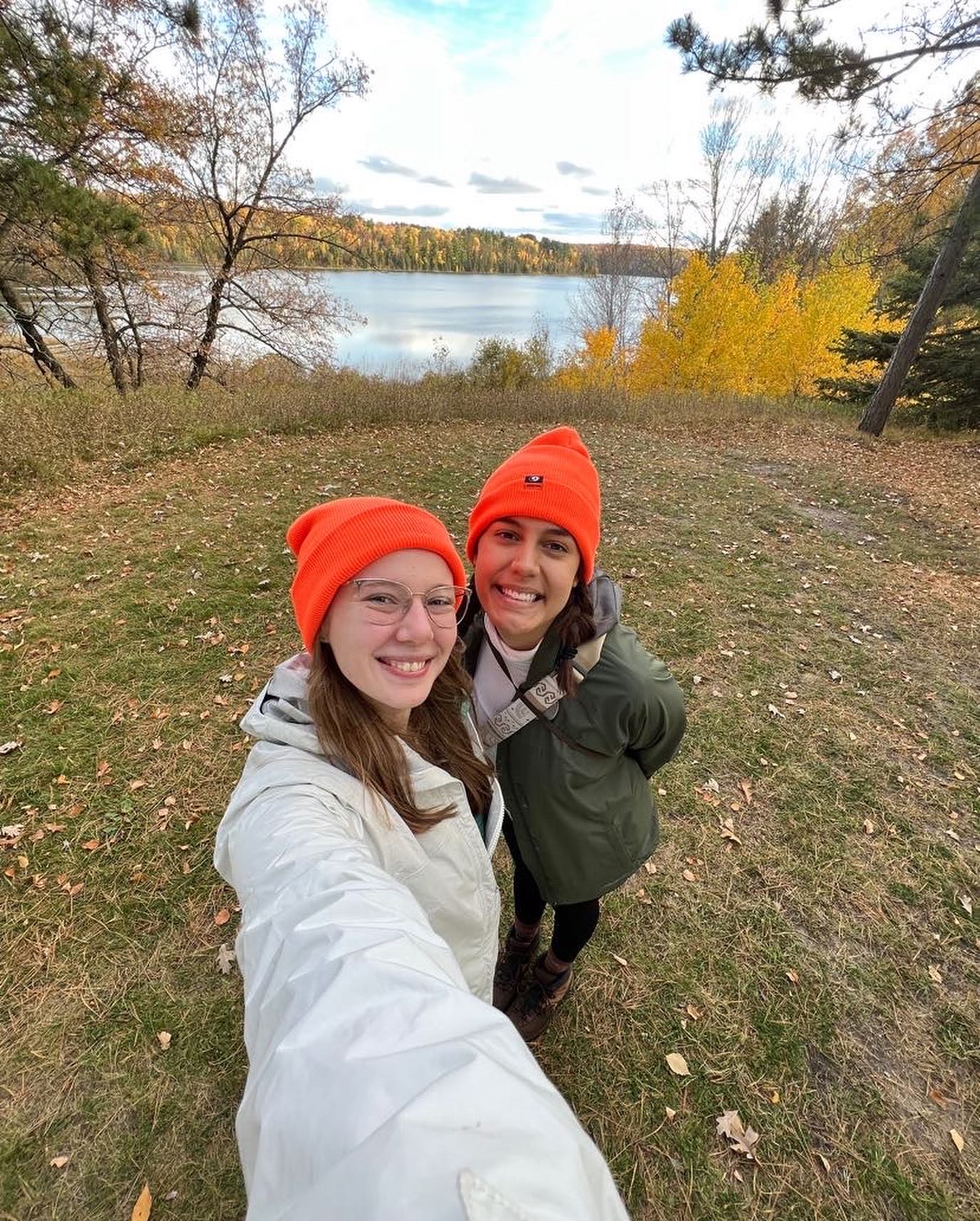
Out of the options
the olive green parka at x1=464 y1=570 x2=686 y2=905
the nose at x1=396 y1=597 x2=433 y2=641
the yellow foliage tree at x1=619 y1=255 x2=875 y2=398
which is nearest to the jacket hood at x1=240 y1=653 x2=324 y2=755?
the nose at x1=396 y1=597 x2=433 y2=641

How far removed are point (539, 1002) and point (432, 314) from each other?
184ft

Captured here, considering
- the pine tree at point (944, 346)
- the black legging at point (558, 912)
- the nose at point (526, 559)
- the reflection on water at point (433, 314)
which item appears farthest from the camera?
the reflection on water at point (433, 314)

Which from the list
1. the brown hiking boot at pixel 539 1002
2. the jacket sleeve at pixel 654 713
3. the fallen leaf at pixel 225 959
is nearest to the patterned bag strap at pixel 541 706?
the jacket sleeve at pixel 654 713

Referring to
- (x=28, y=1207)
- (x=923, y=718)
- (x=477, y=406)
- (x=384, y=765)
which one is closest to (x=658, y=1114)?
(x=384, y=765)

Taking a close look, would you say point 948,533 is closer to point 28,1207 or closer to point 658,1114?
point 658,1114

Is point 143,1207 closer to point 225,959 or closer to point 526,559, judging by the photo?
point 225,959

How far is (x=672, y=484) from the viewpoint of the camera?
28.6 ft

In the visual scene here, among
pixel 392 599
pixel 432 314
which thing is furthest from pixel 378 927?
pixel 432 314

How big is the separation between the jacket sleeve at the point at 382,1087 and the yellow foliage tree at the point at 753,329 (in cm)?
2256

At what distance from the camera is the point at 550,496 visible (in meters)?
1.56

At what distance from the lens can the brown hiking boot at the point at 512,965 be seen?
2295mm

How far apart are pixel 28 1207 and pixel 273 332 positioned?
1772 centimetres

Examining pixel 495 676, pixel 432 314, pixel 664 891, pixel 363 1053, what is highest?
pixel 432 314

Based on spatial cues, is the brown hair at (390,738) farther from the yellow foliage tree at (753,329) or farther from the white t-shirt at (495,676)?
the yellow foliage tree at (753,329)
